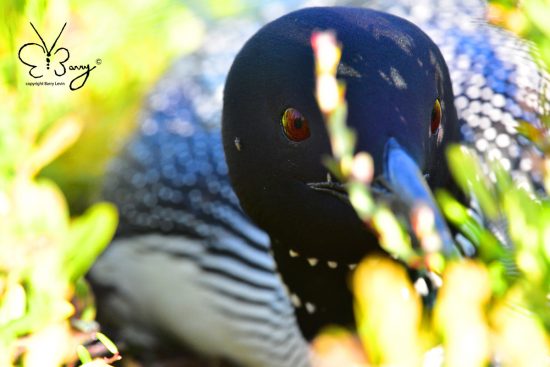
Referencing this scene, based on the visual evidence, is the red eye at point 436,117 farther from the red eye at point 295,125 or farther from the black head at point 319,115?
the red eye at point 295,125

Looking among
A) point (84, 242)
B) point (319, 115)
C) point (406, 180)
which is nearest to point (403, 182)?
point (406, 180)

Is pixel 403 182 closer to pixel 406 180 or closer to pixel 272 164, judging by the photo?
pixel 406 180

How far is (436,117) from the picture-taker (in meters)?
1.19

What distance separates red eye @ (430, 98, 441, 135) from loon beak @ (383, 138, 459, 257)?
137 mm

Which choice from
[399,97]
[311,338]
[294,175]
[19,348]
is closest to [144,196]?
[311,338]

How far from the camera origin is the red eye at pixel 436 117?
118 cm

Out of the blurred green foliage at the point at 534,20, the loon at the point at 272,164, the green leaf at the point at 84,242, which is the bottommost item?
the loon at the point at 272,164

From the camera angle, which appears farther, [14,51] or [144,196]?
[144,196]

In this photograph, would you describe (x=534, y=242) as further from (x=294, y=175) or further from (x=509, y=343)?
(x=294, y=175)

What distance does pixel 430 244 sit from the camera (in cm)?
63

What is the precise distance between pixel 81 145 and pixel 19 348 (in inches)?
71.5

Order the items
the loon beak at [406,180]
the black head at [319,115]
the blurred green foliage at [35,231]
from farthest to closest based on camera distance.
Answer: the black head at [319,115]
the loon beak at [406,180]
the blurred green foliage at [35,231]

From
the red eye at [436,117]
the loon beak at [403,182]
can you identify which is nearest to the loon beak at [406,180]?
the loon beak at [403,182]

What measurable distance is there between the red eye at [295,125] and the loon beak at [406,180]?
15cm
